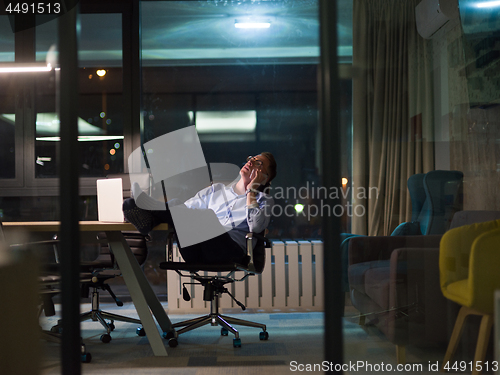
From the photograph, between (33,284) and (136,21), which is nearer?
(33,284)

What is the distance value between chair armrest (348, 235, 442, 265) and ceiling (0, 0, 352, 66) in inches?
122

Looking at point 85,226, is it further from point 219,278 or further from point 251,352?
point 251,352

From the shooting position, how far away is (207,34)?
4.70m

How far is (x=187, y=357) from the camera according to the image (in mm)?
2752

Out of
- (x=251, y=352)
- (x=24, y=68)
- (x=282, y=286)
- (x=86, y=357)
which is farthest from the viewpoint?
(x=24, y=68)

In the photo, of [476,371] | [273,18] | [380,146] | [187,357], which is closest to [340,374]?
[476,371]

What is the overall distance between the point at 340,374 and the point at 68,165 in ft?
3.97

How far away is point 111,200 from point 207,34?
247 centimetres

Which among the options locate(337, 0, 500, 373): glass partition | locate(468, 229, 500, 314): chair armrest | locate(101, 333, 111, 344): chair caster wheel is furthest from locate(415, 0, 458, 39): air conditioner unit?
locate(101, 333, 111, 344): chair caster wheel

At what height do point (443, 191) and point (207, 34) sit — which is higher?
point (207, 34)

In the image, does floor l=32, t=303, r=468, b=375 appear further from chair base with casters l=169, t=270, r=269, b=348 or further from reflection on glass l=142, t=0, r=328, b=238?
reflection on glass l=142, t=0, r=328, b=238

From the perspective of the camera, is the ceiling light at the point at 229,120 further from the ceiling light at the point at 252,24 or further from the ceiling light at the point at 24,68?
the ceiling light at the point at 24,68

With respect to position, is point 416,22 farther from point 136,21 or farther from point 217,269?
point 136,21

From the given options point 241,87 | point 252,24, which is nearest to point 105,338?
point 241,87
